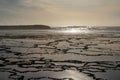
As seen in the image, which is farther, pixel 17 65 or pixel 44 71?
pixel 17 65

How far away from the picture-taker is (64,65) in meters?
12.3

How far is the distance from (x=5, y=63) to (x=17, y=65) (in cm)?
91

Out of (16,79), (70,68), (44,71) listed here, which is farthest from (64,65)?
(16,79)

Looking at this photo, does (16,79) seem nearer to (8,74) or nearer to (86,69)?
(8,74)

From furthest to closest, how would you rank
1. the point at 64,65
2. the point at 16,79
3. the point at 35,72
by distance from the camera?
the point at 64,65
the point at 35,72
the point at 16,79

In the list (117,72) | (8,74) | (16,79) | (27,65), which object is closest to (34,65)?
(27,65)

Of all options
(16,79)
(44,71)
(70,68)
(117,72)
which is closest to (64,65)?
(70,68)

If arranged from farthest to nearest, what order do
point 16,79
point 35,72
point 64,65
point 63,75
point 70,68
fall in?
1. point 64,65
2. point 70,68
3. point 35,72
4. point 63,75
5. point 16,79

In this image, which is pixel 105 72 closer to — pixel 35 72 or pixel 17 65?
pixel 35 72

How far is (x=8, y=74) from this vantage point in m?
10.3

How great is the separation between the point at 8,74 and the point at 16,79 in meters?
1.05

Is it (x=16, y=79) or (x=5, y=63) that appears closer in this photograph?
(x=16, y=79)

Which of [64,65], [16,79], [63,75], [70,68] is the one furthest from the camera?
[64,65]

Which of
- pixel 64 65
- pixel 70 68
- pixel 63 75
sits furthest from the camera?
pixel 64 65
